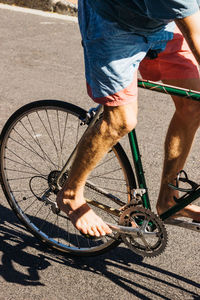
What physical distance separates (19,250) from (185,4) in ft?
5.83

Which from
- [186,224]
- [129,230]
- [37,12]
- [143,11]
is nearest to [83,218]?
[129,230]

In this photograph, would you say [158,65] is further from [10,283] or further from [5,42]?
[5,42]

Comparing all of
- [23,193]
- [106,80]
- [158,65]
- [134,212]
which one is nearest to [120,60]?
[106,80]

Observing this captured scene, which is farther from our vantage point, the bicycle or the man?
the bicycle

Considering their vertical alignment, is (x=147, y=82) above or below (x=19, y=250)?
above

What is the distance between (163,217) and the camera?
2.63 m

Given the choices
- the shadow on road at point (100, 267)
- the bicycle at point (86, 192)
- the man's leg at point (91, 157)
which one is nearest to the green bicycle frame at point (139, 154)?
the bicycle at point (86, 192)

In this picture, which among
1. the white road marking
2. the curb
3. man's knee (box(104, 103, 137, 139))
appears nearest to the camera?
man's knee (box(104, 103, 137, 139))

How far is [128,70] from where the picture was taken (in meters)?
2.23

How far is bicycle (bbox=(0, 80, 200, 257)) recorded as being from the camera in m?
2.58

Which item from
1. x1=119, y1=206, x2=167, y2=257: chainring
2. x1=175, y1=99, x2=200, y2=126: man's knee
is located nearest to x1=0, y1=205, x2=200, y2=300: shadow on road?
x1=119, y1=206, x2=167, y2=257: chainring

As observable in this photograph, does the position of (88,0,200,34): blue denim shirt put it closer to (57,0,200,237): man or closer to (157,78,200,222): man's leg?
(57,0,200,237): man

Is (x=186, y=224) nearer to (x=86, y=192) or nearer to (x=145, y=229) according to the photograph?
(x=145, y=229)

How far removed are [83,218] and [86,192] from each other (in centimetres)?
82
